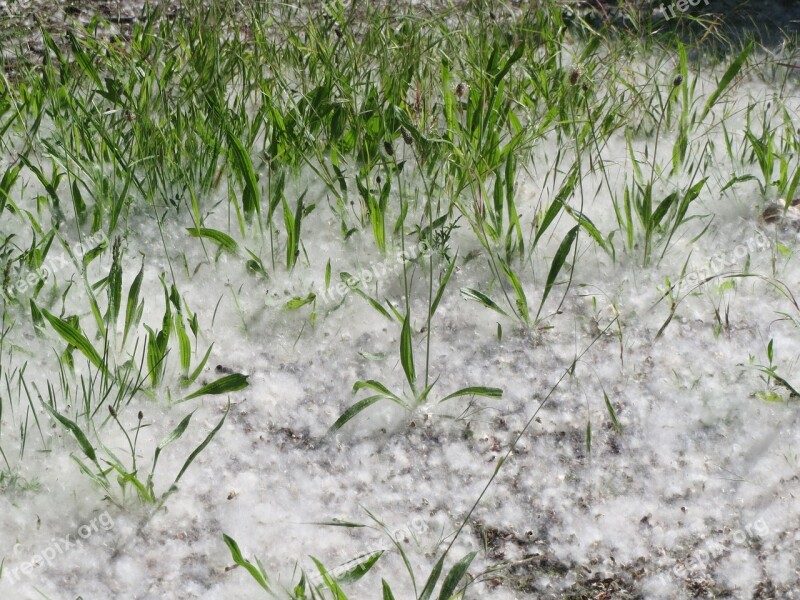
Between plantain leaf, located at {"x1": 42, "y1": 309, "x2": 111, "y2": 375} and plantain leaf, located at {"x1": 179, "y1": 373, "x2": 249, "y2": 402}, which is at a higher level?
plantain leaf, located at {"x1": 42, "y1": 309, "x2": 111, "y2": 375}

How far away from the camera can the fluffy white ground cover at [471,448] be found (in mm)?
1778

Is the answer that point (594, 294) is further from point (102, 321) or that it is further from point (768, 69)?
point (768, 69)

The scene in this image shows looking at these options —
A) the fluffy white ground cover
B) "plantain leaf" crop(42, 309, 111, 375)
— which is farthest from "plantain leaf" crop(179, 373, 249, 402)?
"plantain leaf" crop(42, 309, 111, 375)

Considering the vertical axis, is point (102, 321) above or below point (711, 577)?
above

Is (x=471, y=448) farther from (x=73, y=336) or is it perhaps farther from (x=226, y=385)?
(x=73, y=336)

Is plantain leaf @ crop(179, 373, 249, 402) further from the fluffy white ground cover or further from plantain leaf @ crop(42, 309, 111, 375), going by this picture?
plantain leaf @ crop(42, 309, 111, 375)

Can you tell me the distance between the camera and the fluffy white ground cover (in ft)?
5.83

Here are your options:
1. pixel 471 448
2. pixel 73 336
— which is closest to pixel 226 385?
pixel 73 336

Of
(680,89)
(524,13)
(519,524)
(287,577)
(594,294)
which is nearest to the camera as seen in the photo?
(287,577)

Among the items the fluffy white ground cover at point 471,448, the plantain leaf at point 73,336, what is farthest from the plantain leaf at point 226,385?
the plantain leaf at point 73,336

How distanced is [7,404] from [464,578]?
110cm

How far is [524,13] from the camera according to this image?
3.16 meters

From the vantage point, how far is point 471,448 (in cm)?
201

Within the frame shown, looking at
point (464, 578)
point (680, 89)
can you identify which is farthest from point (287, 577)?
point (680, 89)
